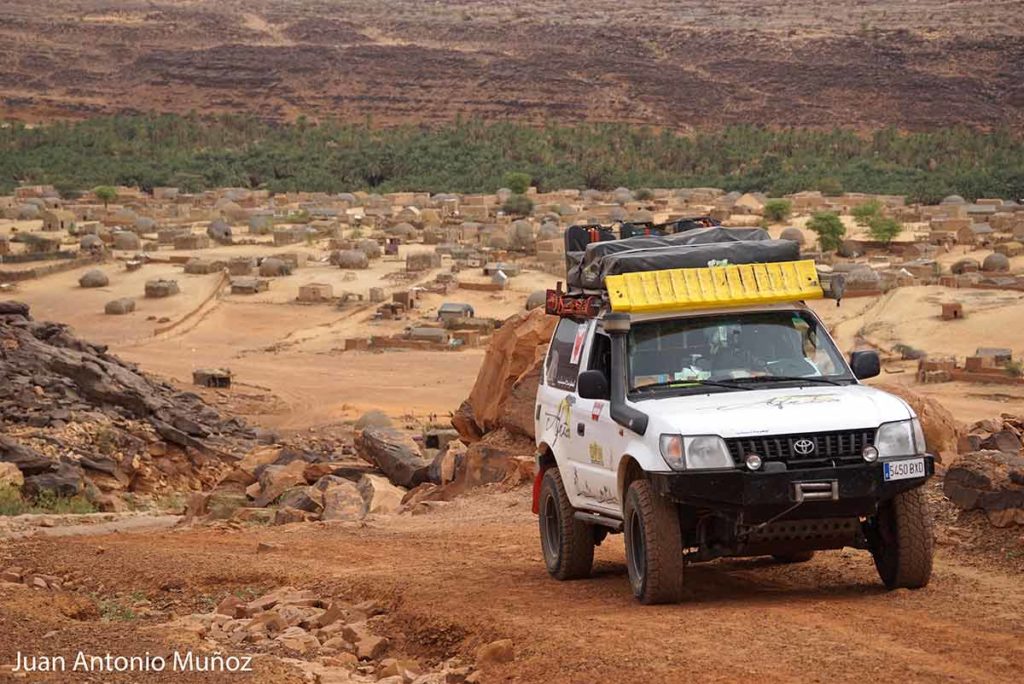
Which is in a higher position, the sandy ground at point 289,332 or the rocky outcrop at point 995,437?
the rocky outcrop at point 995,437

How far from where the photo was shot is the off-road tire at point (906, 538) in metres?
8.46

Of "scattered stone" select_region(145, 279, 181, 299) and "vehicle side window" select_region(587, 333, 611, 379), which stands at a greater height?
"vehicle side window" select_region(587, 333, 611, 379)

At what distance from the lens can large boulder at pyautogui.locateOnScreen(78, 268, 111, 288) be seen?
53312 millimetres

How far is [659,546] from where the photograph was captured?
27.3ft

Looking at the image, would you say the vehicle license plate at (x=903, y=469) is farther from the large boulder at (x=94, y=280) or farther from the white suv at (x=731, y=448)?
the large boulder at (x=94, y=280)

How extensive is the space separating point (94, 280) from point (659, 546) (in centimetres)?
4749

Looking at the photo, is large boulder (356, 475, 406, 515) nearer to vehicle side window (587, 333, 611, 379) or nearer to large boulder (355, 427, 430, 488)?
large boulder (355, 427, 430, 488)

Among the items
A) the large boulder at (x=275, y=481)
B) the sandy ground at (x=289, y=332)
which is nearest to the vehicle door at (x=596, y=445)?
the large boulder at (x=275, y=481)

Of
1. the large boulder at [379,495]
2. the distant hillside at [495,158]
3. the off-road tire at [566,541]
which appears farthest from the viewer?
the distant hillside at [495,158]

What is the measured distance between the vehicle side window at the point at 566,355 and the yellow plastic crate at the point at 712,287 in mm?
727

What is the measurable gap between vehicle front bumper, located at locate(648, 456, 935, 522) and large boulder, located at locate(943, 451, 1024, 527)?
236cm

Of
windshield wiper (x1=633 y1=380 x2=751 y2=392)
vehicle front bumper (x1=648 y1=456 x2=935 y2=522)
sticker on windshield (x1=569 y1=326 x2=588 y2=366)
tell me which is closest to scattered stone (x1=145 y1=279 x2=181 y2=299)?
sticker on windshield (x1=569 y1=326 x2=588 y2=366)

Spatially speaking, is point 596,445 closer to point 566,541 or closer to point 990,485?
point 566,541

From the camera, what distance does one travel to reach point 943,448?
1376 centimetres
